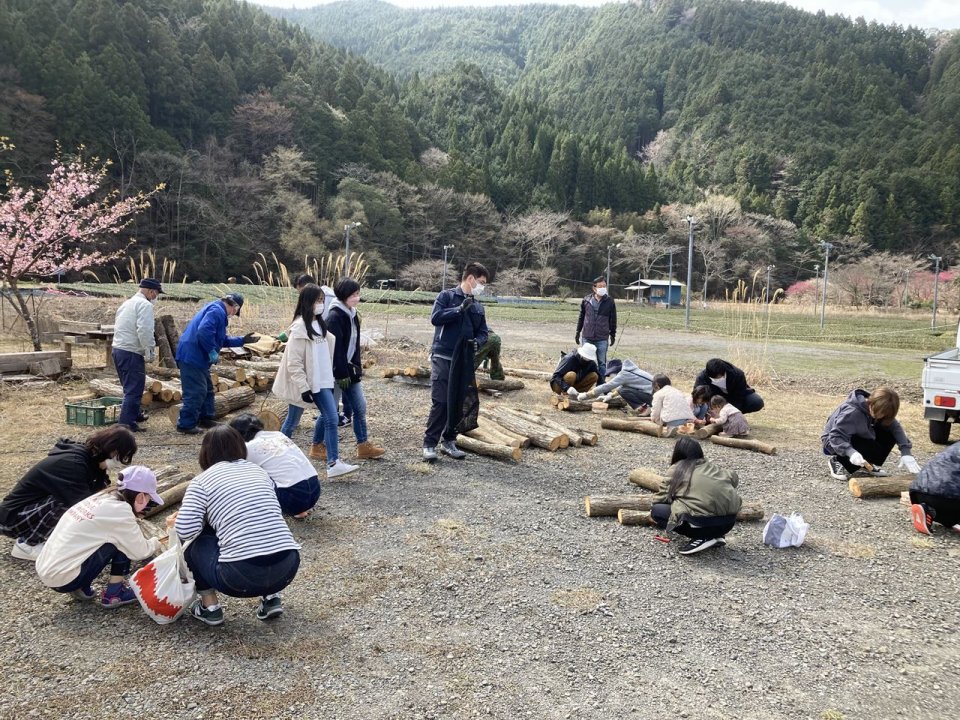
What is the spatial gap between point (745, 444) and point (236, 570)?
641 centimetres

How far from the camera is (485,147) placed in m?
91.4

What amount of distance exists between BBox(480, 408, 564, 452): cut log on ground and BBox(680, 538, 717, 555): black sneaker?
2852mm

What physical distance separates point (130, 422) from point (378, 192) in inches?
2104

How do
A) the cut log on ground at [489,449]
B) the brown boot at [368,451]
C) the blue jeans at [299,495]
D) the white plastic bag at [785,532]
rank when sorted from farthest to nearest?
the cut log on ground at [489,449] → the brown boot at [368,451] → the white plastic bag at [785,532] → the blue jeans at [299,495]

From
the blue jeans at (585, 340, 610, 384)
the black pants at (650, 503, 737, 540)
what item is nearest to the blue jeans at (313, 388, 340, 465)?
the black pants at (650, 503, 737, 540)

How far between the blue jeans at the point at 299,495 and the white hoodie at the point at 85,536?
3.45 ft

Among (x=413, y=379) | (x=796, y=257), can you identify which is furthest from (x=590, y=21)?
(x=413, y=379)

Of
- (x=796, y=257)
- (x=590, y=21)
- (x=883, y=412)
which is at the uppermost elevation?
(x=590, y=21)

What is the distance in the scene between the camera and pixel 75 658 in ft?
10.6

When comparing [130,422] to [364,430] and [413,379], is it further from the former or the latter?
[413,379]

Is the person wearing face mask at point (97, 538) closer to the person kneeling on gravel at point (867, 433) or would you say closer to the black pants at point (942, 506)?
the black pants at point (942, 506)

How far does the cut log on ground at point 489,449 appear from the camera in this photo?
7121 millimetres

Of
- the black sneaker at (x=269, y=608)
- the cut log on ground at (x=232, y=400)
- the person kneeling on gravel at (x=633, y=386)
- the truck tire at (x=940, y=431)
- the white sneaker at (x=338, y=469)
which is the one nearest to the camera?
the black sneaker at (x=269, y=608)

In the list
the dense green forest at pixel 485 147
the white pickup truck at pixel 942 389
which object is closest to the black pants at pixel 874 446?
the white pickup truck at pixel 942 389
